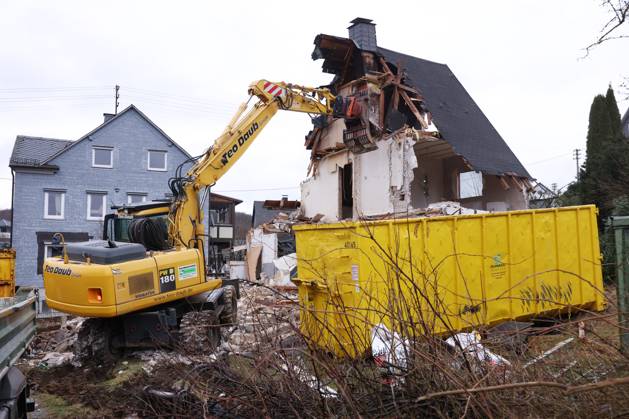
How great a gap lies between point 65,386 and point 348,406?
5.90m

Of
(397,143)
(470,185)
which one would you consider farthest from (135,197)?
(397,143)

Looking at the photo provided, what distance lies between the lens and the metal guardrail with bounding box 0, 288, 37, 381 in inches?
158

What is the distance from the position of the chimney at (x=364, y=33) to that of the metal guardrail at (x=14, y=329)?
49.5 feet

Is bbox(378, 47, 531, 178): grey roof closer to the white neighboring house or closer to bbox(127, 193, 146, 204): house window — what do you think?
the white neighboring house

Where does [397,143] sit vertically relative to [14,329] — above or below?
above

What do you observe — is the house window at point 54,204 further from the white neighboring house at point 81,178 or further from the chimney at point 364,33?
the chimney at point 364,33

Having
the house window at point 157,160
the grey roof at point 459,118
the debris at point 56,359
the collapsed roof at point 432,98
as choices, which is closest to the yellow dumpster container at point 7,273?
the debris at point 56,359

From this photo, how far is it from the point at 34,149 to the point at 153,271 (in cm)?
2873

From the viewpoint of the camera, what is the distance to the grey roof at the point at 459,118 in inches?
667

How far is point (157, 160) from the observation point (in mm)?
34812

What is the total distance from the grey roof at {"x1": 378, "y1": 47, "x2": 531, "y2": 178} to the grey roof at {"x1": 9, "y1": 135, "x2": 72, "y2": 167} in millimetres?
22053

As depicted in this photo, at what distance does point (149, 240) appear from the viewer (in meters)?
9.52

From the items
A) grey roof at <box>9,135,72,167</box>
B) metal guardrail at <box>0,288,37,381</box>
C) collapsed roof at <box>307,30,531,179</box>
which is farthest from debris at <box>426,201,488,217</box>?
grey roof at <box>9,135,72,167</box>

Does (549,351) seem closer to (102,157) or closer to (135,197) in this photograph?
(135,197)
